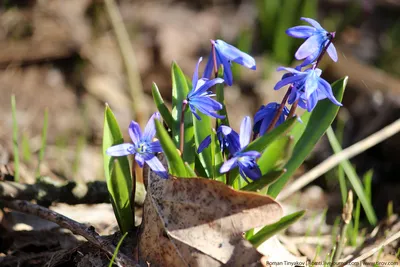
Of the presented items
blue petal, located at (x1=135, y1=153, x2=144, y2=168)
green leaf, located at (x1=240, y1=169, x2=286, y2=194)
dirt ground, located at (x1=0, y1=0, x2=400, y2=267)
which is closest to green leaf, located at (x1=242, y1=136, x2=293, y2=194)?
green leaf, located at (x1=240, y1=169, x2=286, y2=194)

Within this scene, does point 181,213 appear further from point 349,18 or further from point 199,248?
point 349,18

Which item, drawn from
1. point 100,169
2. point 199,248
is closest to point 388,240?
point 199,248

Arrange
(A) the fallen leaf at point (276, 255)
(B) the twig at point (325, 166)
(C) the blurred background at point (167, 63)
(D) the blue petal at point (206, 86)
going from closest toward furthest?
(D) the blue petal at point (206, 86) → (A) the fallen leaf at point (276, 255) → (B) the twig at point (325, 166) → (C) the blurred background at point (167, 63)

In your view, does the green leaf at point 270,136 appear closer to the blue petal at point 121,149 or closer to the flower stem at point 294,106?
the flower stem at point 294,106

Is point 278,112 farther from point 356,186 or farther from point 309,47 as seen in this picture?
point 356,186

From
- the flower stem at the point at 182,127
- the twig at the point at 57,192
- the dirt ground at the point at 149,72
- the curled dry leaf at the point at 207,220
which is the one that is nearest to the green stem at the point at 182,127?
the flower stem at the point at 182,127

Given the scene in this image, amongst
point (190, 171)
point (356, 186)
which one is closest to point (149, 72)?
point (356, 186)
